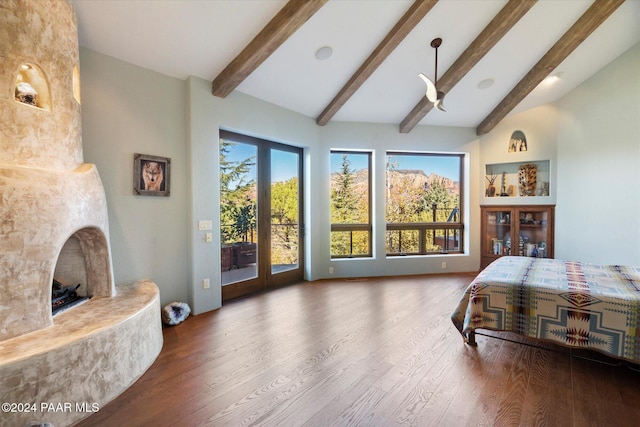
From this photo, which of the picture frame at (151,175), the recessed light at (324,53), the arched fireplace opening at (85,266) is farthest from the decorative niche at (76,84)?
the recessed light at (324,53)

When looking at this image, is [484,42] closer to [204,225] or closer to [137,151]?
[204,225]

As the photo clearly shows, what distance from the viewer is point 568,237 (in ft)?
16.1

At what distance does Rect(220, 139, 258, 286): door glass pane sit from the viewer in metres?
3.96

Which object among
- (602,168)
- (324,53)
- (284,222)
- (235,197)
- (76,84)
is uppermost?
(324,53)

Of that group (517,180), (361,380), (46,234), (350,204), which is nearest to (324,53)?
(350,204)

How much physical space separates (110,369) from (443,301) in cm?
360

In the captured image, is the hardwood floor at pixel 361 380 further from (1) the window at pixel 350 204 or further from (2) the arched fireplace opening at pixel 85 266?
(1) the window at pixel 350 204

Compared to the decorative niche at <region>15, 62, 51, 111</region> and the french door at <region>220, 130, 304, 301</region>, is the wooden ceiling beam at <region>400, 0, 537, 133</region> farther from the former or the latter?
the decorative niche at <region>15, 62, 51, 111</region>

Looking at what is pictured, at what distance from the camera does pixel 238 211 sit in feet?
13.5

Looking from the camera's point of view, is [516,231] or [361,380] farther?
[516,231]

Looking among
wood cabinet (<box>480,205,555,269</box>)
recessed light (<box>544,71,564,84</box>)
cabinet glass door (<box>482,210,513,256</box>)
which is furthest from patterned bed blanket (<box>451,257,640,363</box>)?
recessed light (<box>544,71,564,84</box>)

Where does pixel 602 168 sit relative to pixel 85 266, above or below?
above

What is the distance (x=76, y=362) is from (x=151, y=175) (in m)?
1.97

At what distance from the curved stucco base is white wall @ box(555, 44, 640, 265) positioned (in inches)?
234
